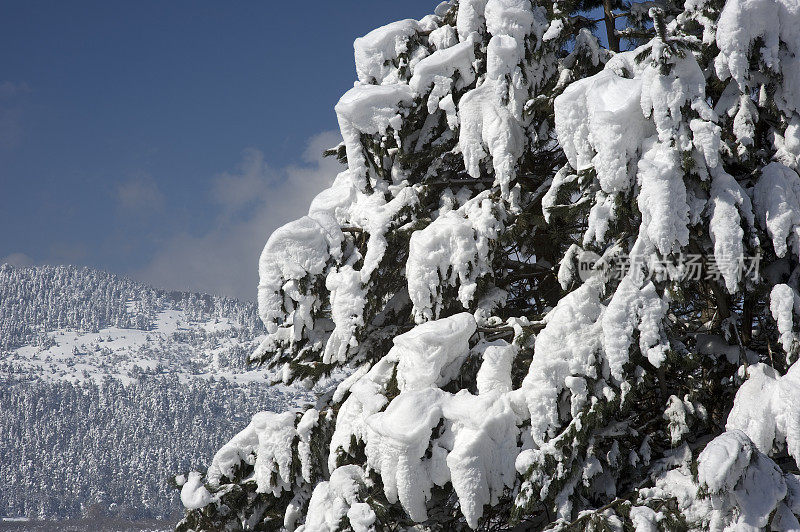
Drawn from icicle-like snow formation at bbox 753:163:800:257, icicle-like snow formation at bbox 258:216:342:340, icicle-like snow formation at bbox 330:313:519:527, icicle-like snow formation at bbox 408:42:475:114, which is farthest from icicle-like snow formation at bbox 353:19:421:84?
icicle-like snow formation at bbox 753:163:800:257

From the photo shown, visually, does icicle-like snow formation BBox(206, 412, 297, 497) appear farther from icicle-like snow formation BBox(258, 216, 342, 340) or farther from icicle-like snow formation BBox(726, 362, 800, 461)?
icicle-like snow formation BBox(726, 362, 800, 461)

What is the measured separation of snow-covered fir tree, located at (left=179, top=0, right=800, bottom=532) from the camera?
12.6 feet

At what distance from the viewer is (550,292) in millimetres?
6172

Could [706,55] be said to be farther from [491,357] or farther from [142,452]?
[142,452]

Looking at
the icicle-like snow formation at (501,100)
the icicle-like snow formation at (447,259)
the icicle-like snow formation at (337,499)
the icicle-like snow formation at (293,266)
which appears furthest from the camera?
the icicle-like snow formation at (293,266)

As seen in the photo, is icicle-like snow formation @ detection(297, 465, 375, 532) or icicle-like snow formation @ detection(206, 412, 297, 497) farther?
icicle-like snow formation @ detection(206, 412, 297, 497)

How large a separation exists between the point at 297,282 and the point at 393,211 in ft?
3.02

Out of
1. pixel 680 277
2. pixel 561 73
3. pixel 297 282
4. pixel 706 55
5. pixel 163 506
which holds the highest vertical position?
pixel 561 73

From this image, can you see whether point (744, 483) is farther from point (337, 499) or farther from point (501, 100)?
point (501, 100)

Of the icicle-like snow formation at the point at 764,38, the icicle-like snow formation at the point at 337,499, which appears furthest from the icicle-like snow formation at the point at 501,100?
the icicle-like snow formation at the point at 337,499

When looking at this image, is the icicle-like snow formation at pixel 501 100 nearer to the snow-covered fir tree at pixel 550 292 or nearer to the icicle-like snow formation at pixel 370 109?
the snow-covered fir tree at pixel 550 292

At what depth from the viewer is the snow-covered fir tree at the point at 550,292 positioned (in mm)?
3852

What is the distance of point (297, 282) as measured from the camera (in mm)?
5297

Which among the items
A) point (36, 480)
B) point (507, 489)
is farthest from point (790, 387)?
point (36, 480)
